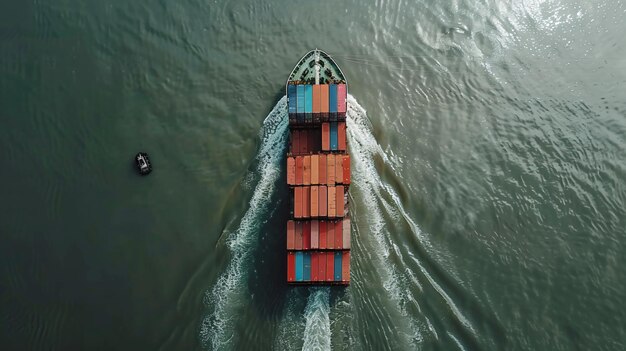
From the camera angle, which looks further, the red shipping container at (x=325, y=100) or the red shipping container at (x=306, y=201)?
the red shipping container at (x=325, y=100)

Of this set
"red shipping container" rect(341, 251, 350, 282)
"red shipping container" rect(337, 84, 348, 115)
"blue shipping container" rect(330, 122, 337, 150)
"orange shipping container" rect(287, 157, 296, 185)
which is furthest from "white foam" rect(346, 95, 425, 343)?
"orange shipping container" rect(287, 157, 296, 185)

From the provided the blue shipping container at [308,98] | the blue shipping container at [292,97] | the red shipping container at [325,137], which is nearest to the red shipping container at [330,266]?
the red shipping container at [325,137]

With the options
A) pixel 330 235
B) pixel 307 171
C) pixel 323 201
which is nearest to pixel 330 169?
pixel 307 171

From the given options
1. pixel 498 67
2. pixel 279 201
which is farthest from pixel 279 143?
pixel 498 67

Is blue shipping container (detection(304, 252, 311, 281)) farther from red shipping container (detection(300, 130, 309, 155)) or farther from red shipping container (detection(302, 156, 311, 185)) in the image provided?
red shipping container (detection(300, 130, 309, 155))

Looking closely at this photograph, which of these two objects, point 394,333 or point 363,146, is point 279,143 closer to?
point 363,146

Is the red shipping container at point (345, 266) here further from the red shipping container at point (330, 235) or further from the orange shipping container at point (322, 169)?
the orange shipping container at point (322, 169)
